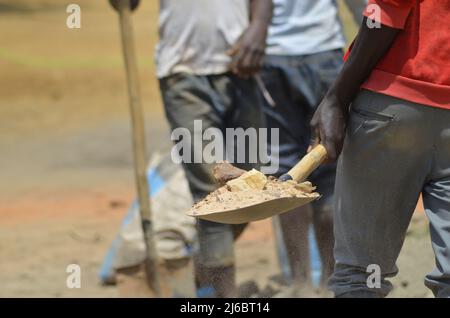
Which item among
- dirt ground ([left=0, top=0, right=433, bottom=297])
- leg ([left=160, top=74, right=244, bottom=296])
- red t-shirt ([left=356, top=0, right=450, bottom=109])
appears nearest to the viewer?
red t-shirt ([left=356, top=0, right=450, bottom=109])

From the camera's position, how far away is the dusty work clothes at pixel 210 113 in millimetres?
4867

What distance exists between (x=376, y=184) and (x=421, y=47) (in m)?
0.45

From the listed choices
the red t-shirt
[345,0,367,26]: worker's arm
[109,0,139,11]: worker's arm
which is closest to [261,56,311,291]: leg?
[345,0,367,26]: worker's arm

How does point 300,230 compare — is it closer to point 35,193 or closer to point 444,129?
point 444,129

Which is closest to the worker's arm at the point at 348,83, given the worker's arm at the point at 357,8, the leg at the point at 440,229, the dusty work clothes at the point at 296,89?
the leg at the point at 440,229

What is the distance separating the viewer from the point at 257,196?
328cm

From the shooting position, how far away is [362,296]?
3520 mm

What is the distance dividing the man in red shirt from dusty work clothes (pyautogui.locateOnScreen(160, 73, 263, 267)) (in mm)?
1380

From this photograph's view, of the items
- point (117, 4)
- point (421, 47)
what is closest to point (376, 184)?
point (421, 47)

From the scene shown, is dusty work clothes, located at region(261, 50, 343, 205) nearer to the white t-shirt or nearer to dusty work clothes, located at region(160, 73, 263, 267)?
dusty work clothes, located at region(160, 73, 263, 267)

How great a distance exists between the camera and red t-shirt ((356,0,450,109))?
3.26 m

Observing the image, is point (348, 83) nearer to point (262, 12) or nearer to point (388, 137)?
point (388, 137)
